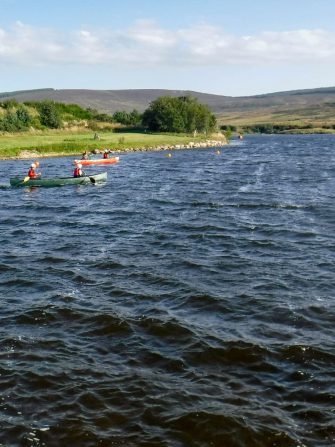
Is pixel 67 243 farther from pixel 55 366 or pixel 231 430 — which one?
pixel 231 430

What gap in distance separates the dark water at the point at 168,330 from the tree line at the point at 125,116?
83.3 metres

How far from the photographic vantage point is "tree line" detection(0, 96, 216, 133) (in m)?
111

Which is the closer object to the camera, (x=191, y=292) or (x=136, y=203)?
(x=191, y=292)

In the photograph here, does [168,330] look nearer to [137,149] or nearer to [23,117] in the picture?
[137,149]

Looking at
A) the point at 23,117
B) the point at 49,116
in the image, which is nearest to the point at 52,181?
the point at 23,117

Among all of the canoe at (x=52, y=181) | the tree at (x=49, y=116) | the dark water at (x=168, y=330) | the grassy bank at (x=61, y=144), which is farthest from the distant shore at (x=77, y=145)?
the dark water at (x=168, y=330)

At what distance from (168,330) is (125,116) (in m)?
134

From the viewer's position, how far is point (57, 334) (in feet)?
52.0

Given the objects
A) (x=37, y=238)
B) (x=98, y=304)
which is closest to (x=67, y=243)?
(x=37, y=238)

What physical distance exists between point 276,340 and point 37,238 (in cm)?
1625

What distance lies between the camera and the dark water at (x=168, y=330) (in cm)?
1144

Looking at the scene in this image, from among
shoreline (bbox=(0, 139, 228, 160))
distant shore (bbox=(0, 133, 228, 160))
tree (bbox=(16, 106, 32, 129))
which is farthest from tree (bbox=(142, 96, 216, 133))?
tree (bbox=(16, 106, 32, 129))

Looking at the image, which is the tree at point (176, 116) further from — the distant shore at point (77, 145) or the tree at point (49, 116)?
the tree at point (49, 116)

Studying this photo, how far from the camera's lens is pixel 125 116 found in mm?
145125
